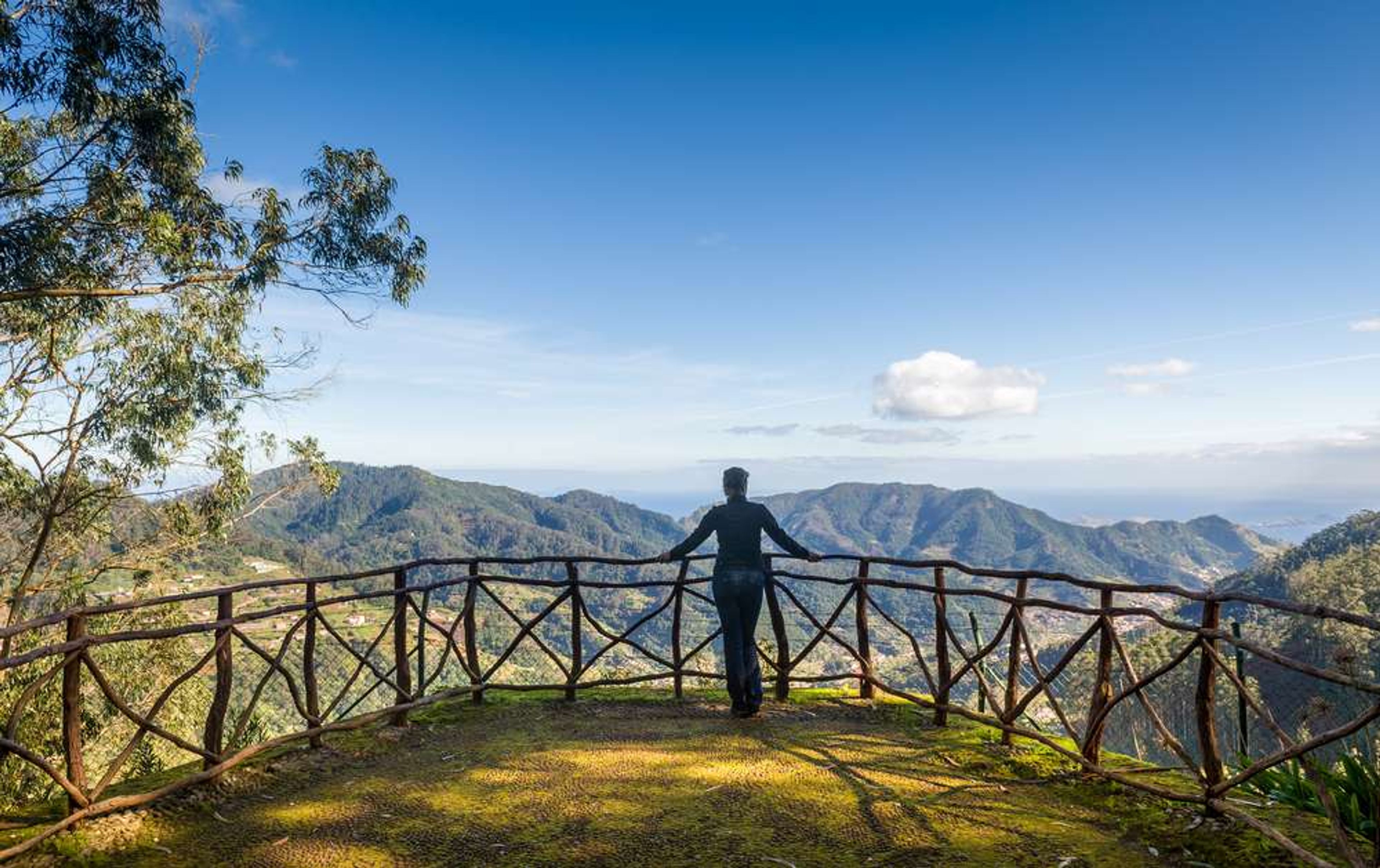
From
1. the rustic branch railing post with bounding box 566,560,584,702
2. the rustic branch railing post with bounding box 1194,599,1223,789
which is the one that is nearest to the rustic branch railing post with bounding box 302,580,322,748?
the rustic branch railing post with bounding box 566,560,584,702

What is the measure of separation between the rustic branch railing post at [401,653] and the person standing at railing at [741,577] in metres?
2.54

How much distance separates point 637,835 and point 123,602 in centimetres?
367

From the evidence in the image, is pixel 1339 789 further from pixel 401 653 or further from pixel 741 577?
pixel 401 653

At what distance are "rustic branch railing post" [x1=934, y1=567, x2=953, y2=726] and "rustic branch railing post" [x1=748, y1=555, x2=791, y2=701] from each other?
5.02ft

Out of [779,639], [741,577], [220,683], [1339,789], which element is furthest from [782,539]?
[220,683]

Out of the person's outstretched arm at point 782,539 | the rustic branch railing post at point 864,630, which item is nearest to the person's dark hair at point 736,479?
the person's outstretched arm at point 782,539

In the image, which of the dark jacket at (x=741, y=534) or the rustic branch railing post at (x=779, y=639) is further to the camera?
the rustic branch railing post at (x=779, y=639)

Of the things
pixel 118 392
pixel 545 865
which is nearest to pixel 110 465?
pixel 118 392

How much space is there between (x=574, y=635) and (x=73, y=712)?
4361 mm

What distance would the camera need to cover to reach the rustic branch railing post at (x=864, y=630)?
7.54m

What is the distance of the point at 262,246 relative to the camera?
12.4m

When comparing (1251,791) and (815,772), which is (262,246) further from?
(1251,791)

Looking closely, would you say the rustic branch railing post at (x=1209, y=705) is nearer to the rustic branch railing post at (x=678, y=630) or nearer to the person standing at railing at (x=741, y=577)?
the person standing at railing at (x=741, y=577)

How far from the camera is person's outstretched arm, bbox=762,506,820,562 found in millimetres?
6926
